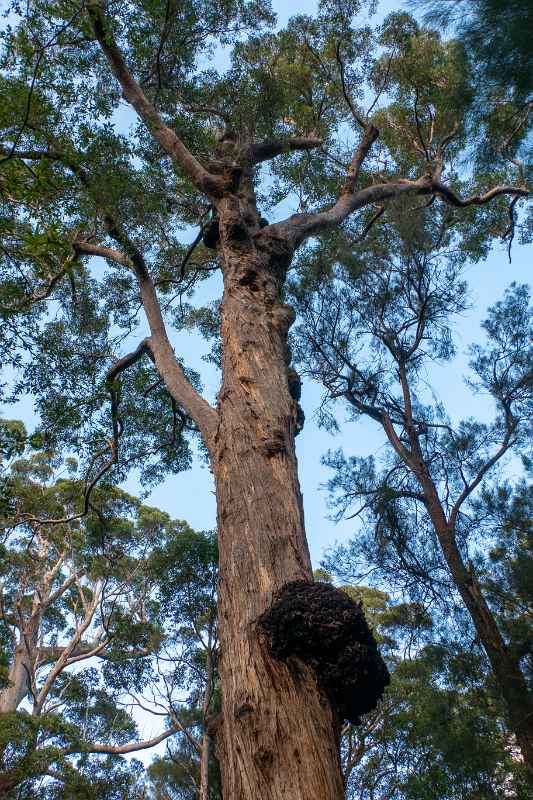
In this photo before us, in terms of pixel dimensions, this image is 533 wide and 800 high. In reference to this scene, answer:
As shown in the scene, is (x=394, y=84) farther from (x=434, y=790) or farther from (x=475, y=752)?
(x=434, y=790)

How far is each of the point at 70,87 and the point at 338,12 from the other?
5096 mm

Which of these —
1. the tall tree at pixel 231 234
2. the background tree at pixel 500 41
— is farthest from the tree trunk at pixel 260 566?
the background tree at pixel 500 41

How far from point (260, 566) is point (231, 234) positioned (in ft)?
10.1

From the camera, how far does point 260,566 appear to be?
2.39 meters

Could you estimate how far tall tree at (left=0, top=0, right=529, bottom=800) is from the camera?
206 cm

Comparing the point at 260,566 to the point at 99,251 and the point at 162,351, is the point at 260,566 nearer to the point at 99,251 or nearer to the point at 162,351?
the point at 162,351

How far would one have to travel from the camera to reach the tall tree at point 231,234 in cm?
206

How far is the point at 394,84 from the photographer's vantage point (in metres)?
9.66

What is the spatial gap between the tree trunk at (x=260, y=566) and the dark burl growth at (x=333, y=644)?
6cm

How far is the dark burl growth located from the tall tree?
11mm

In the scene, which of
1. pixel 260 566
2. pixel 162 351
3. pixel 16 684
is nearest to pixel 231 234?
pixel 162 351

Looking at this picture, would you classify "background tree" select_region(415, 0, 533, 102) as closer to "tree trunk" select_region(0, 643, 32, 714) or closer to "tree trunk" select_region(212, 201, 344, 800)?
"tree trunk" select_region(212, 201, 344, 800)

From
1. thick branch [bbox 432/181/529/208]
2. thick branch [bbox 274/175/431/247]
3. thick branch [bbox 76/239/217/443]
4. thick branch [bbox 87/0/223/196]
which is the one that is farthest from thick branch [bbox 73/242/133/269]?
thick branch [bbox 432/181/529/208]

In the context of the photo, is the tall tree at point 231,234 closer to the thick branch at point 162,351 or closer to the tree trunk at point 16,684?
the thick branch at point 162,351
